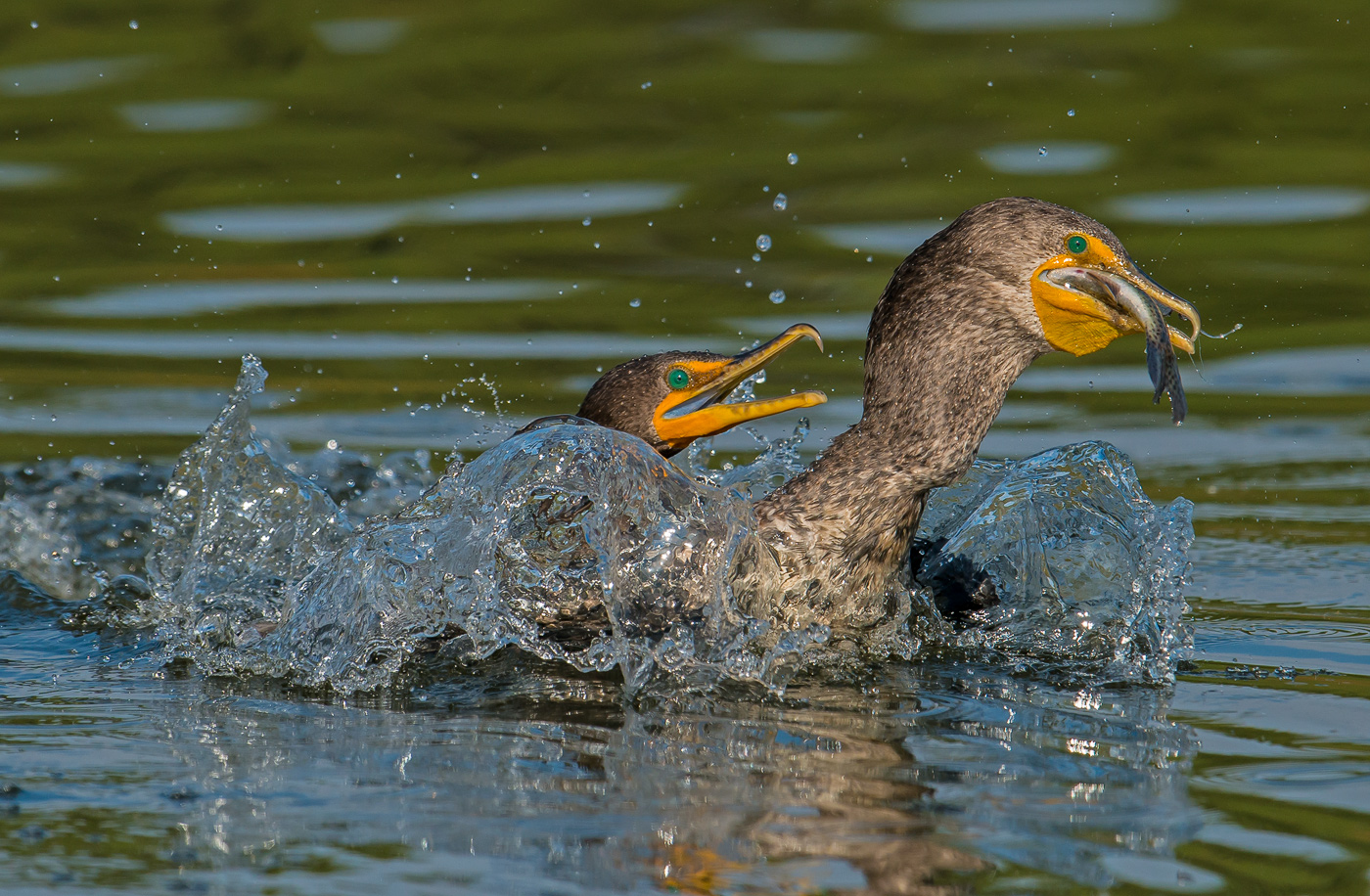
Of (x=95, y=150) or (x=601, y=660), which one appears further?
(x=95, y=150)

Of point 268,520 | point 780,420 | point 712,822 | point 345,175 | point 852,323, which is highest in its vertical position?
point 345,175

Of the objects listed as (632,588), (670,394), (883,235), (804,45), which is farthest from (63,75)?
(632,588)

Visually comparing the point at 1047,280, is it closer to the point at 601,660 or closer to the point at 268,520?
the point at 601,660

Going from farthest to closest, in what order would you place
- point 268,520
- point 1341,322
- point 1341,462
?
1. point 1341,322
2. point 1341,462
3. point 268,520

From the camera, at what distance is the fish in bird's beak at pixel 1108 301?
4887mm

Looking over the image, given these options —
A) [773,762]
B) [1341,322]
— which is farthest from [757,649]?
[1341,322]

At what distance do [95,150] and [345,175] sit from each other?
1.54m

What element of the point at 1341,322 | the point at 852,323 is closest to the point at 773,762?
the point at 852,323

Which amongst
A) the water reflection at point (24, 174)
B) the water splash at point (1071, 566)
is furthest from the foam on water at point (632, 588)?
the water reflection at point (24, 174)

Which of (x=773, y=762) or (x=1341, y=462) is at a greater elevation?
(x=1341, y=462)

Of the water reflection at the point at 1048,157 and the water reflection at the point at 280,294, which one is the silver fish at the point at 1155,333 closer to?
the water reflection at the point at 280,294

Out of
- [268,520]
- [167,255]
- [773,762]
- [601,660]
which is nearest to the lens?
[773,762]

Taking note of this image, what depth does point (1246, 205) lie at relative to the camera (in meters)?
10.3

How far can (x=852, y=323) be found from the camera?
9289 millimetres
